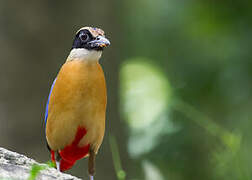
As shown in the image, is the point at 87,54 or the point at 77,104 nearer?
the point at 77,104

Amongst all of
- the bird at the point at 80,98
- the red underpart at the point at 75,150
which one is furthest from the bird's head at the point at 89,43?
the red underpart at the point at 75,150

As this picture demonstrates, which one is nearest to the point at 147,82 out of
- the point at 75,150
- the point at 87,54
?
the point at 75,150

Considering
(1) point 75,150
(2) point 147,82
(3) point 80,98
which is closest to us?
(3) point 80,98

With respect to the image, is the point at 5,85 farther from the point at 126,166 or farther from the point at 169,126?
the point at 169,126

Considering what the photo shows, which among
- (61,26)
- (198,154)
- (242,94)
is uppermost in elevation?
(61,26)

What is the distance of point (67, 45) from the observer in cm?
632

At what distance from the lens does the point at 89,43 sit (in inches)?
162

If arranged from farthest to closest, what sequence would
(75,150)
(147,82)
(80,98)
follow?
(147,82) → (75,150) → (80,98)

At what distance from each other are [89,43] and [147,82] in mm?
4147

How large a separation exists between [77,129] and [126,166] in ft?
8.25

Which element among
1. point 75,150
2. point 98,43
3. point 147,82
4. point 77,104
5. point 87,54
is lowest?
point 147,82

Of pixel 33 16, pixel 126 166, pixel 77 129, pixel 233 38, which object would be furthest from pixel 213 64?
pixel 77 129

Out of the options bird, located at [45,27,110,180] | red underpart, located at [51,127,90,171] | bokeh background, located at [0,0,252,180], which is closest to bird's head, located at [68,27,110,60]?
bird, located at [45,27,110,180]

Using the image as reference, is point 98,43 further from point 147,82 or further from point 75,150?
point 147,82
